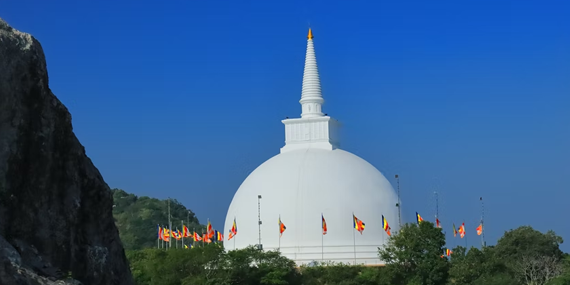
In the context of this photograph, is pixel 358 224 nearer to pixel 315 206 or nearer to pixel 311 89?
pixel 315 206

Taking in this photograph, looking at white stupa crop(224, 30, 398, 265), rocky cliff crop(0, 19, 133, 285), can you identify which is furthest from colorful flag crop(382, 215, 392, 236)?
rocky cliff crop(0, 19, 133, 285)

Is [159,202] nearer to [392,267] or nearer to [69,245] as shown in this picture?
[392,267]

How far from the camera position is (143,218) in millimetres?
130250

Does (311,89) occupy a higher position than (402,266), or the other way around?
(311,89)

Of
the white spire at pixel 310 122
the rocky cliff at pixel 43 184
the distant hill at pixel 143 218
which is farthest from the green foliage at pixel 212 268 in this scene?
the distant hill at pixel 143 218

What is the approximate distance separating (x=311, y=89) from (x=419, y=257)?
2205 centimetres

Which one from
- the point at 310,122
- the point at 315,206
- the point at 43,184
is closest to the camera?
the point at 43,184

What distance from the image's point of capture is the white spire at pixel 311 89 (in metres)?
71.4

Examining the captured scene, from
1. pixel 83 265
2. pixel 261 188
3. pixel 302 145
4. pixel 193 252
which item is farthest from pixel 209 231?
pixel 83 265

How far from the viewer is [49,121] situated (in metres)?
17.4

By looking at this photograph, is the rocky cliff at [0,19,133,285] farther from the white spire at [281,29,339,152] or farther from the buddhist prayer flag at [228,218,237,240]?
the white spire at [281,29,339,152]

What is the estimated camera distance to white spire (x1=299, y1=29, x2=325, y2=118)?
2810 inches

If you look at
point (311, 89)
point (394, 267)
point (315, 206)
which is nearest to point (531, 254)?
point (394, 267)

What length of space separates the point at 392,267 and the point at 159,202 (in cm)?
9357
